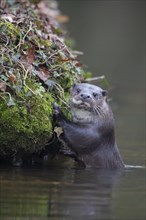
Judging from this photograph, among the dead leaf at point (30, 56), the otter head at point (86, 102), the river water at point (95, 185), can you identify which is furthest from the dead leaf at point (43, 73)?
the river water at point (95, 185)

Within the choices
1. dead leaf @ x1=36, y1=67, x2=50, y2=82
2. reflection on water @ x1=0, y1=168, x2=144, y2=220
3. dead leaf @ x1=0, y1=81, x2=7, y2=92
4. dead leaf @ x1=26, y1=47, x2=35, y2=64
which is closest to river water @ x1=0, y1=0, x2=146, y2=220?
reflection on water @ x1=0, y1=168, x2=144, y2=220

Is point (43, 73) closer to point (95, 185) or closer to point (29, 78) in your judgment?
point (29, 78)

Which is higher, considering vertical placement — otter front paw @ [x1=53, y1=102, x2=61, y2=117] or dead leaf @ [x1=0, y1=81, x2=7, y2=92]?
dead leaf @ [x1=0, y1=81, x2=7, y2=92]

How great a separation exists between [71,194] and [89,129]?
159cm

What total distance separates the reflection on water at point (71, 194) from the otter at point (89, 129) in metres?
0.20

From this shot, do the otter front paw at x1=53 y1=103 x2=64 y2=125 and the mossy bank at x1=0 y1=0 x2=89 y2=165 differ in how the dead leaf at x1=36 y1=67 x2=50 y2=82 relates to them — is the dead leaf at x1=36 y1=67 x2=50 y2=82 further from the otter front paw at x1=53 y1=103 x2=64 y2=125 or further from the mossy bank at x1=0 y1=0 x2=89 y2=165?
the otter front paw at x1=53 y1=103 x2=64 y2=125

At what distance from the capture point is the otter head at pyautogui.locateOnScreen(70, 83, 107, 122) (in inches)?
352

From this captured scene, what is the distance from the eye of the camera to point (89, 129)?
9016mm

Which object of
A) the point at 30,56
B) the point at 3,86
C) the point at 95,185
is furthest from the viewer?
the point at 30,56

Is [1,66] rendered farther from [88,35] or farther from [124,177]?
[88,35]

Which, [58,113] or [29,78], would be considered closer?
[58,113]

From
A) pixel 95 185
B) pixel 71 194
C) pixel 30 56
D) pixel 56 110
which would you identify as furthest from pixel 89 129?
pixel 71 194

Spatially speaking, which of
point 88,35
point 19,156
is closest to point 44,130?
point 19,156

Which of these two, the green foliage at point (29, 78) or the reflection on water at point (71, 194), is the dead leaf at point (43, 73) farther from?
the reflection on water at point (71, 194)
